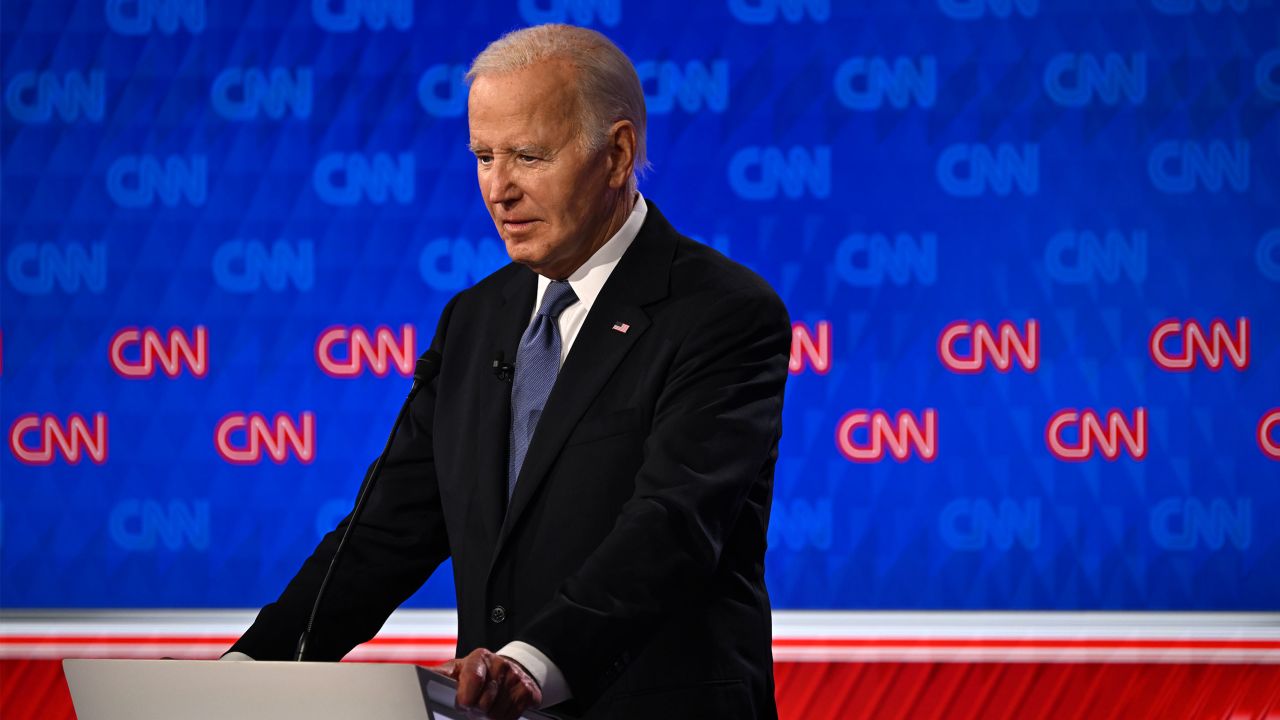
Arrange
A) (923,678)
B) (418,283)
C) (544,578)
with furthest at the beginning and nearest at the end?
(418,283) → (923,678) → (544,578)

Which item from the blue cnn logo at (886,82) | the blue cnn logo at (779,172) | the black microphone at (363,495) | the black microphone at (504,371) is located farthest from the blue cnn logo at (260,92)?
the black microphone at (504,371)

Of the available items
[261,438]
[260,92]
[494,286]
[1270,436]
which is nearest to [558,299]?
[494,286]

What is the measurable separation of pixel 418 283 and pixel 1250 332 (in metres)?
1.84

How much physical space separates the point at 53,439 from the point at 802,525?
1728 mm

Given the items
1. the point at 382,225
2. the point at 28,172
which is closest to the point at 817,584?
the point at 382,225

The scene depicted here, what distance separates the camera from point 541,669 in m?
1.33

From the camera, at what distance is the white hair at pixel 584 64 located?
62.9 inches

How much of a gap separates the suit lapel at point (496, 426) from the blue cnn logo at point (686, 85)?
150 cm

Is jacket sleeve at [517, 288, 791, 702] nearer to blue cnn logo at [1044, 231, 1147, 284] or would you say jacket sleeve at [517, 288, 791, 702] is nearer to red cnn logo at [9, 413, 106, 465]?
blue cnn logo at [1044, 231, 1147, 284]

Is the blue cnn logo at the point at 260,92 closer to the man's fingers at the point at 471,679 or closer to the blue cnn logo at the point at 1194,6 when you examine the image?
the blue cnn logo at the point at 1194,6

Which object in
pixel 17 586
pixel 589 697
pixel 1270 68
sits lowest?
pixel 17 586

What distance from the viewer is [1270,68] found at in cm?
304

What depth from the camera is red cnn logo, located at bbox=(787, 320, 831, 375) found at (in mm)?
3113

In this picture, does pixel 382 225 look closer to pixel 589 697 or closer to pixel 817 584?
pixel 817 584
